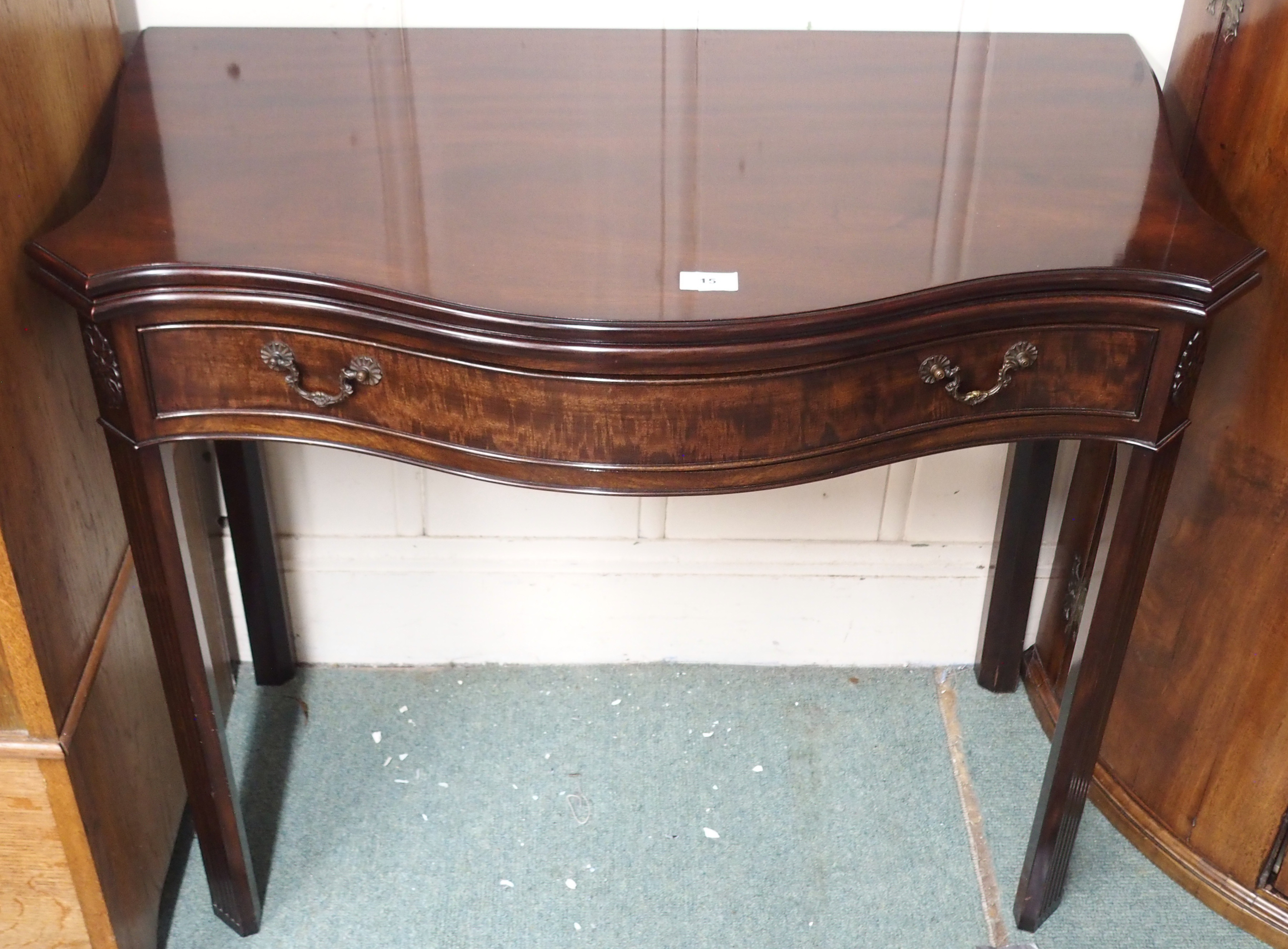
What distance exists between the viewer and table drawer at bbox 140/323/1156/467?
0.95m

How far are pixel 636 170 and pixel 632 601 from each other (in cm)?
80

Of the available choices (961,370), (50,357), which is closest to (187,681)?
(50,357)

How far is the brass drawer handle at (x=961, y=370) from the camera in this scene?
976 millimetres

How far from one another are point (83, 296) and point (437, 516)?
77 centimetres

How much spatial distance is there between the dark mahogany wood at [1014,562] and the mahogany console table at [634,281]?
33cm

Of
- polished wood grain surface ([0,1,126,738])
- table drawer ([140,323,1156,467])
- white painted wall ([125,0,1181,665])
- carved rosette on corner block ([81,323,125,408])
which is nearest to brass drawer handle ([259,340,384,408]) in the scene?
table drawer ([140,323,1156,467])

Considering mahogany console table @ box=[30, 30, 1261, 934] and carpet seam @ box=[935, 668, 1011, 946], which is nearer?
mahogany console table @ box=[30, 30, 1261, 934]

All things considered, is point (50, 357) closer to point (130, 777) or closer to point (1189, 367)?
point (130, 777)

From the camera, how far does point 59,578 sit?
115 centimetres

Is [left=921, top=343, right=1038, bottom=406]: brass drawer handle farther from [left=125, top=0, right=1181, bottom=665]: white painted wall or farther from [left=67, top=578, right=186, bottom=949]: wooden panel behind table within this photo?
[left=67, top=578, right=186, bottom=949]: wooden panel behind table

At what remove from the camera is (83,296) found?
94 cm

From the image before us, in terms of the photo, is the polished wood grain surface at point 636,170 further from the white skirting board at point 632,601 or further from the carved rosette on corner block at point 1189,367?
the white skirting board at point 632,601

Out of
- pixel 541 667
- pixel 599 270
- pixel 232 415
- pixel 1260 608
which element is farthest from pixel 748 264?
pixel 541 667

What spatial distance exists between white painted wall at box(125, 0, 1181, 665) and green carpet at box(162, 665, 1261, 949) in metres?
0.04
